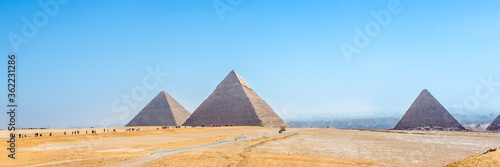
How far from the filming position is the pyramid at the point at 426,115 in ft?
237

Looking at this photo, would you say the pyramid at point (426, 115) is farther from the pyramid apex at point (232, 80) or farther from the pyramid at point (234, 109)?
the pyramid apex at point (232, 80)

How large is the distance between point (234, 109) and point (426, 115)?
50.8 metres

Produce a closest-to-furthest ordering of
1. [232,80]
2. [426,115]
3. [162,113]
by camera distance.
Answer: [426,115]
[232,80]
[162,113]

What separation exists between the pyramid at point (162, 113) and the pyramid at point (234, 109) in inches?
399

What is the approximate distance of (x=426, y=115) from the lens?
75625mm

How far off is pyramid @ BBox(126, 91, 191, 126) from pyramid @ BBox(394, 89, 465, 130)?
67944mm

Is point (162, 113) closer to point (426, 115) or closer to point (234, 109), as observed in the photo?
point (234, 109)

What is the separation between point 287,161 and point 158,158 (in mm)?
6913

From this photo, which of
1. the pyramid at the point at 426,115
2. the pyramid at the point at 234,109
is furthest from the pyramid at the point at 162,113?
the pyramid at the point at 426,115

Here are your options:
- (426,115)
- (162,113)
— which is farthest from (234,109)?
(426,115)

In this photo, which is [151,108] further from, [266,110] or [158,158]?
[158,158]

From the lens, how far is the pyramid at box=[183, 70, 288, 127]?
3297 inches

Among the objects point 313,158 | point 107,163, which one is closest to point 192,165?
point 107,163

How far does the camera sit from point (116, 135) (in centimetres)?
3862
